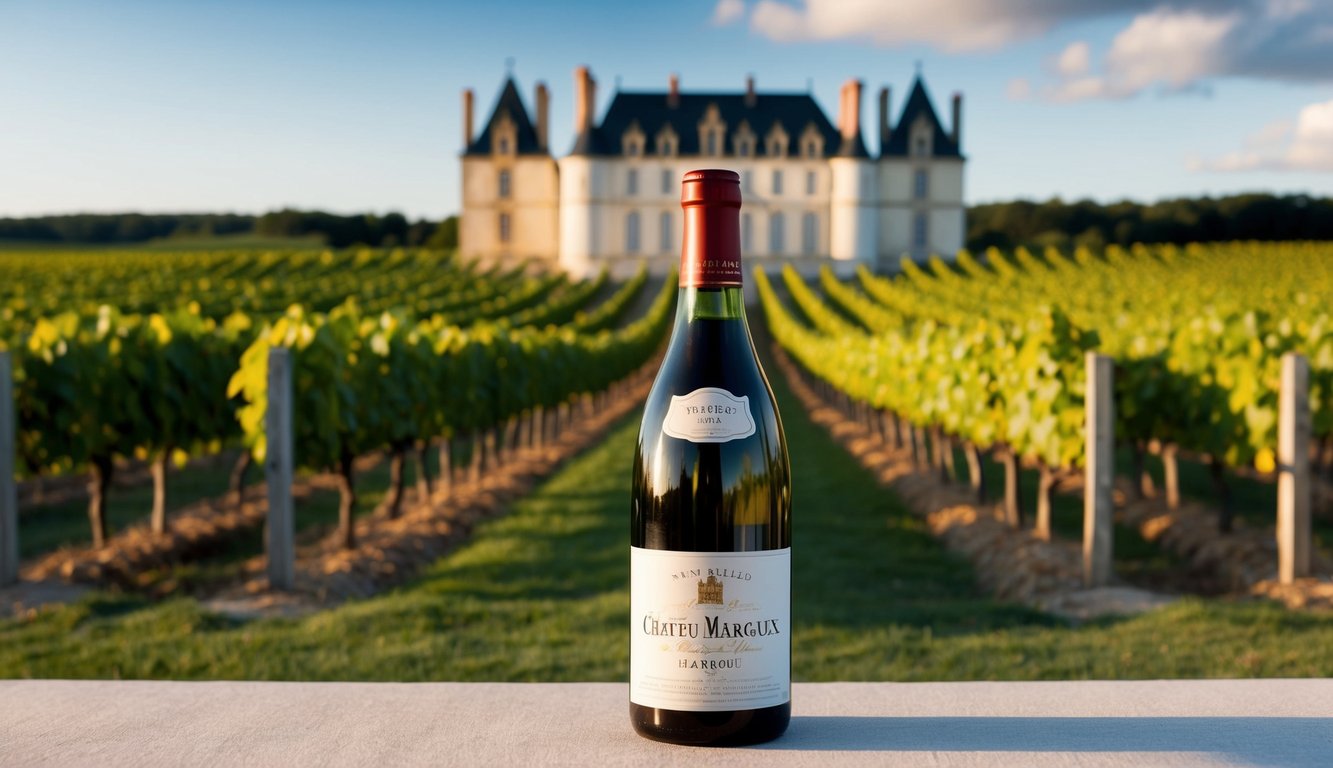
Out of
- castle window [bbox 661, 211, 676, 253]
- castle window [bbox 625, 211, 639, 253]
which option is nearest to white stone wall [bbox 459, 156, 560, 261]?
castle window [bbox 625, 211, 639, 253]

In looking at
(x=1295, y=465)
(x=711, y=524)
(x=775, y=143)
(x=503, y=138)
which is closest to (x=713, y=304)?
(x=711, y=524)

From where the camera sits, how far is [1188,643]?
6.39 metres

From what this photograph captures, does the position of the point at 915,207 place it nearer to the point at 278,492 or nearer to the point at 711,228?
the point at 278,492

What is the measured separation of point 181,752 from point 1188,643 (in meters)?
6.07

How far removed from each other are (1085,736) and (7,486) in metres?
8.43

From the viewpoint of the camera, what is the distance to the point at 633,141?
70.2 m

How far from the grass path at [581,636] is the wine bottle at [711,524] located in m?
4.17

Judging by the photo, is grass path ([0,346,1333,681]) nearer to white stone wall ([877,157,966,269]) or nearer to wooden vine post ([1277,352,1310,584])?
wooden vine post ([1277,352,1310,584])

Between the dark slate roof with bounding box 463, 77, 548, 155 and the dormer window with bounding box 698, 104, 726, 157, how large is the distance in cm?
894

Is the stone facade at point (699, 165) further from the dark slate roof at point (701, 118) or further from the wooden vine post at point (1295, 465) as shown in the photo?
the wooden vine post at point (1295, 465)

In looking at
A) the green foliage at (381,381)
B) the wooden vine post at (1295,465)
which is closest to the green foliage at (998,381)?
the wooden vine post at (1295,465)

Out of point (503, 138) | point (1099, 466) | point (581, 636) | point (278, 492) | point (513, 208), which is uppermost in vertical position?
point (503, 138)

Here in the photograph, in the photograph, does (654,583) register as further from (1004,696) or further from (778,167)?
(778,167)

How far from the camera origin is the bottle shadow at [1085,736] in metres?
1.25
